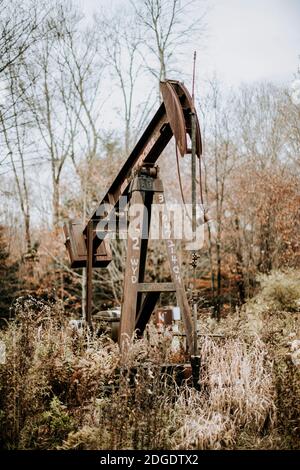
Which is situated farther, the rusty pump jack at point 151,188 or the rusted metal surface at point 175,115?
the rusty pump jack at point 151,188

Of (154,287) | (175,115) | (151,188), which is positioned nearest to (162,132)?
(175,115)

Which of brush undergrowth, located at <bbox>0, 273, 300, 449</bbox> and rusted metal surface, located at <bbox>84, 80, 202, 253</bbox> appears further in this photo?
rusted metal surface, located at <bbox>84, 80, 202, 253</bbox>

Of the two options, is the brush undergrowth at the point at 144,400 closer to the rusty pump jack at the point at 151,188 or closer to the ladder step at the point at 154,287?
the rusty pump jack at the point at 151,188

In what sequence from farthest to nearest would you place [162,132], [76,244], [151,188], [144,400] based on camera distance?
[76,244]
[151,188]
[162,132]
[144,400]

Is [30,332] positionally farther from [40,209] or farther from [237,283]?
[40,209]

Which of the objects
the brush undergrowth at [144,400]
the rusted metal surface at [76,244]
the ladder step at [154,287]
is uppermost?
the rusted metal surface at [76,244]

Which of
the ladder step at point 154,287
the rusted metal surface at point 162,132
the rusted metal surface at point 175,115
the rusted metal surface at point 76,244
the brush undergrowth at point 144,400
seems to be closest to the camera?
the brush undergrowth at point 144,400

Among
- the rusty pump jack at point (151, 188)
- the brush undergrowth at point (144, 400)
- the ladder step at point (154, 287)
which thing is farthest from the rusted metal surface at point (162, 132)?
the brush undergrowth at point (144, 400)

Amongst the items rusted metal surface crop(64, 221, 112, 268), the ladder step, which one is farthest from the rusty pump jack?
rusted metal surface crop(64, 221, 112, 268)

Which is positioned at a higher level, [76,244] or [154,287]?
[76,244]

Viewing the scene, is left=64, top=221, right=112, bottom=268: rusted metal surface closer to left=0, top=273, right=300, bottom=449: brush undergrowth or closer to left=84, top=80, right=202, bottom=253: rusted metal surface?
left=84, top=80, right=202, bottom=253: rusted metal surface

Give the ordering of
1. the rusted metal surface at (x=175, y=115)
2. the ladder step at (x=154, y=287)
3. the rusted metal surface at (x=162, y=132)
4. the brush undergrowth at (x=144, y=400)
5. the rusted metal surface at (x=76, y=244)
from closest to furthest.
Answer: the brush undergrowth at (x=144, y=400)
the rusted metal surface at (x=175, y=115)
the rusted metal surface at (x=162, y=132)
the ladder step at (x=154, y=287)
the rusted metal surface at (x=76, y=244)

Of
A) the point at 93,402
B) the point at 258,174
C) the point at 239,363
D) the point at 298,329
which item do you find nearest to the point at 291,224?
the point at 258,174

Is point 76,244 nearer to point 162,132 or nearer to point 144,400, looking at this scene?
point 162,132
